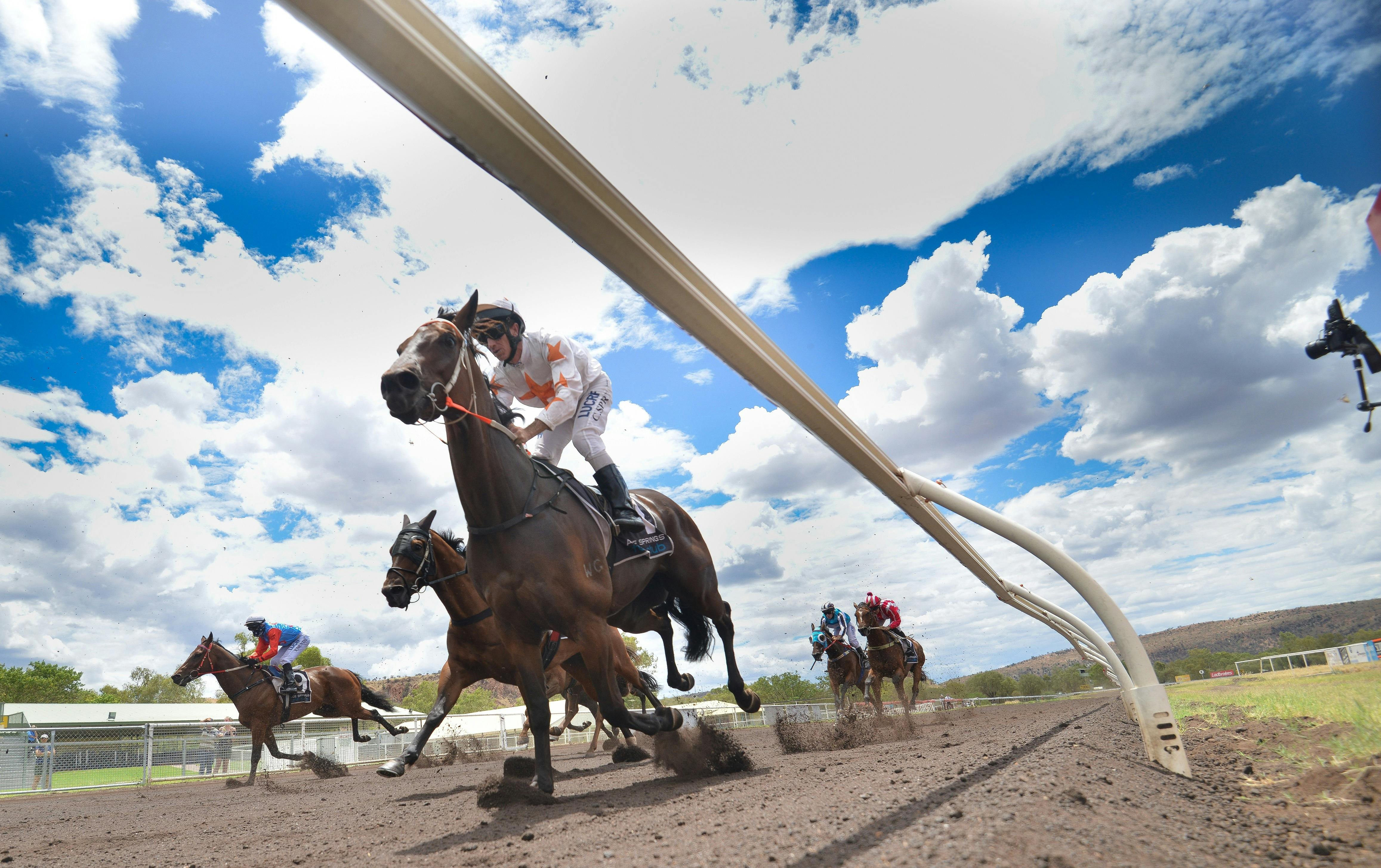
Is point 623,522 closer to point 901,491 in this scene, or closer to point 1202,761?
point 901,491

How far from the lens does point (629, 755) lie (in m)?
7.33

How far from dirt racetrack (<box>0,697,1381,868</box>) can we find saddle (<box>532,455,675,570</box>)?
153 cm

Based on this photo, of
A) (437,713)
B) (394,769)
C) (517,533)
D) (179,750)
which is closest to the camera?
(517,533)

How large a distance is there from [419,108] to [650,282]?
0.76 m

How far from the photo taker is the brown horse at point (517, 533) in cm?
388

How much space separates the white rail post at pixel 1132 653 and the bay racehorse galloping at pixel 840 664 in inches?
449

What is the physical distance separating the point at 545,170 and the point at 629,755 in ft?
22.6

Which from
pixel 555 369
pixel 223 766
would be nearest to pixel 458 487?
pixel 555 369

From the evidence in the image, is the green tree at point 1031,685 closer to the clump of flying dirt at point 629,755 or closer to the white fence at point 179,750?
the white fence at point 179,750

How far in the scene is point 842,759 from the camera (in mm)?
5102

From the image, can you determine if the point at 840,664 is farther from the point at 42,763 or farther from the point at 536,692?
the point at 42,763

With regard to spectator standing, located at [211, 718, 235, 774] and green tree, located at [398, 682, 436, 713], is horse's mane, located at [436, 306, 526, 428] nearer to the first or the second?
spectator standing, located at [211, 718, 235, 774]

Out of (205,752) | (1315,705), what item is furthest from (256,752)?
(1315,705)

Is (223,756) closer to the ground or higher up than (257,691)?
closer to the ground
